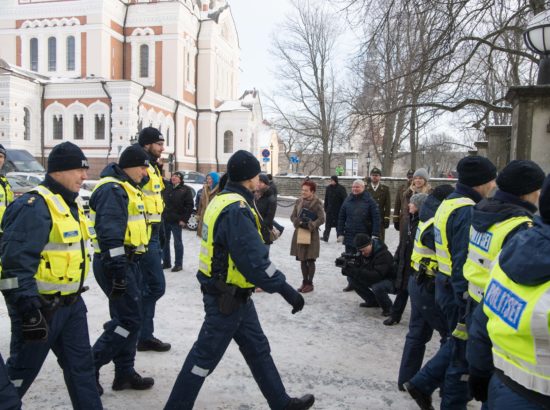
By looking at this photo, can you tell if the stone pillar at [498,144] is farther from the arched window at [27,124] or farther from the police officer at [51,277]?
the arched window at [27,124]

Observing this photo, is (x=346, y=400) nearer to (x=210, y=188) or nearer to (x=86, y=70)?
(x=210, y=188)

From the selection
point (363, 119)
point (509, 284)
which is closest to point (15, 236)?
point (509, 284)

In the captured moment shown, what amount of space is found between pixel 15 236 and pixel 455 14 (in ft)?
29.0

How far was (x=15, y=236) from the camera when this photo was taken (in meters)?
2.99

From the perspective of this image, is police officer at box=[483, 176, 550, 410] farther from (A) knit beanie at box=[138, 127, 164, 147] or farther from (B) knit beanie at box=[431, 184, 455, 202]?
(A) knit beanie at box=[138, 127, 164, 147]

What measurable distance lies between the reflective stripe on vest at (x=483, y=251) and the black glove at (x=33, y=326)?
2682 millimetres

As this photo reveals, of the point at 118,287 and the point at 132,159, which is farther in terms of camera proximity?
the point at 132,159

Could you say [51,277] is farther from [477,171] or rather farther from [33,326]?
[477,171]

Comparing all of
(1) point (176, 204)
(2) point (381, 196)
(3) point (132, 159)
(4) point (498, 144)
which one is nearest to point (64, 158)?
(3) point (132, 159)

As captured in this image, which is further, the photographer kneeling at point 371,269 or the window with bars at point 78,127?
the window with bars at point 78,127

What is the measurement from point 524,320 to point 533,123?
486cm

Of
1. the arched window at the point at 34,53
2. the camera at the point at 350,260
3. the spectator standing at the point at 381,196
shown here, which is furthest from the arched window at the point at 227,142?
the camera at the point at 350,260

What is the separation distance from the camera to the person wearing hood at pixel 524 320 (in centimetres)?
191

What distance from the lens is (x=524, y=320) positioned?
1.96 meters
